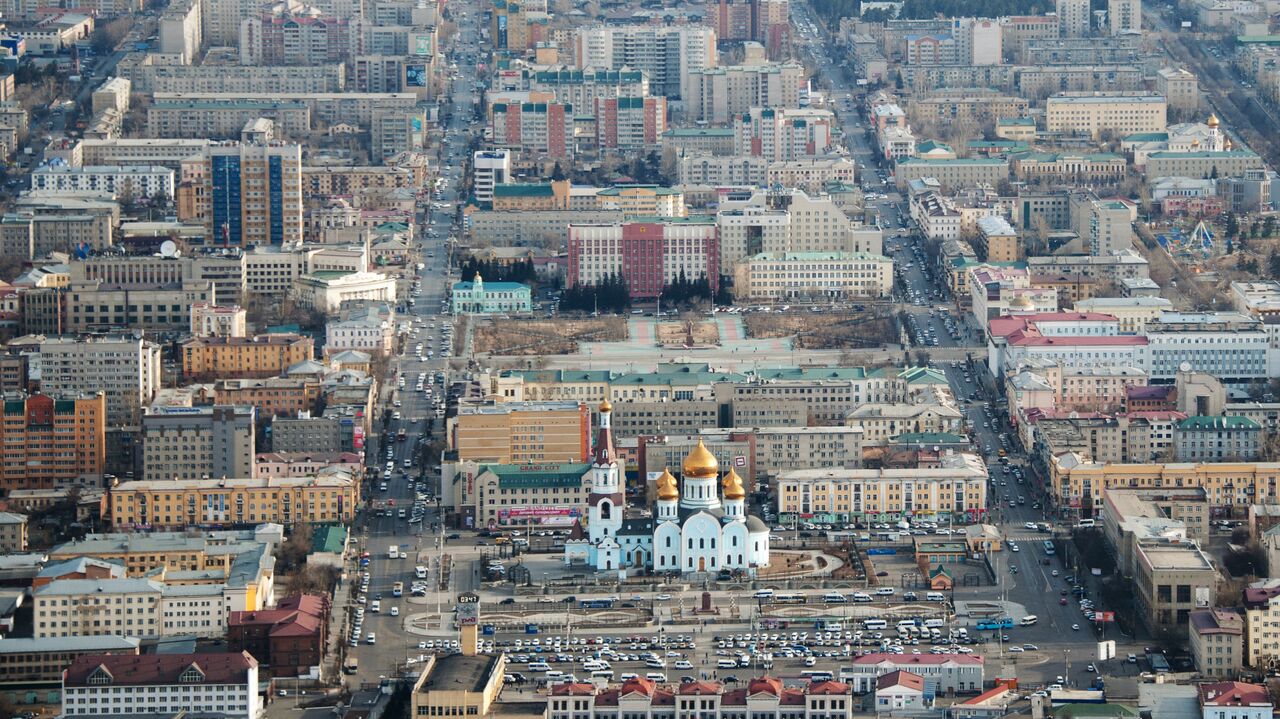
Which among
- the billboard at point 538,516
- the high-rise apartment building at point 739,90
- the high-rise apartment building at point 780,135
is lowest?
the billboard at point 538,516

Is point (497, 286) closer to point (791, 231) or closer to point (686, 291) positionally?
point (686, 291)

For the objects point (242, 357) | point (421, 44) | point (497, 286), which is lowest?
point (242, 357)

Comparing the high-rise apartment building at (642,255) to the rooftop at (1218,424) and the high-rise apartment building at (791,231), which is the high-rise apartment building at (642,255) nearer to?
the high-rise apartment building at (791,231)

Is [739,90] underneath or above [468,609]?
above

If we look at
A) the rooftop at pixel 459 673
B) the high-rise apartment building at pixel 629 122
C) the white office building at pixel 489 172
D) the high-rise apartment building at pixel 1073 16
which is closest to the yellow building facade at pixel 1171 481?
the rooftop at pixel 459 673

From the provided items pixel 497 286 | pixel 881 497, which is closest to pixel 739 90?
pixel 497 286

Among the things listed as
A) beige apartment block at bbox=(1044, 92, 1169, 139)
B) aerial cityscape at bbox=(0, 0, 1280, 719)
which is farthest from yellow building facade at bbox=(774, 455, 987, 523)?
beige apartment block at bbox=(1044, 92, 1169, 139)

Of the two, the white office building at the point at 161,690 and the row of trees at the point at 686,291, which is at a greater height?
the row of trees at the point at 686,291
